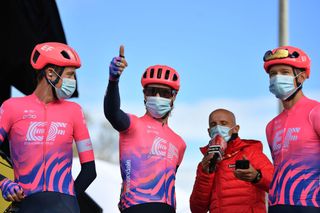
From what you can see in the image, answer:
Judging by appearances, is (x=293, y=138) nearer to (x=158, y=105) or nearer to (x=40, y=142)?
(x=158, y=105)

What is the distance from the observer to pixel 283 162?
Answer: 20.0 ft

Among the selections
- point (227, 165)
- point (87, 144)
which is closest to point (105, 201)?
point (227, 165)

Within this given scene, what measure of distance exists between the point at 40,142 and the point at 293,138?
231 centimetres

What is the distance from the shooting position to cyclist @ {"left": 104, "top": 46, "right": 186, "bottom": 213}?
631 cm

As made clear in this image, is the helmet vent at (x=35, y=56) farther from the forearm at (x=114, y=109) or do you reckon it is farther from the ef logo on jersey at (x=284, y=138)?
the ef logo on jersey at (x=284, y=138)

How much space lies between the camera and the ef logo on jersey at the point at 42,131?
5.59 m

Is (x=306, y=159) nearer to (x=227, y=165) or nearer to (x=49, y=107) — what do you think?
(x=227, y=165)

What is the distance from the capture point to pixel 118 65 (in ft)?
A: 18.9

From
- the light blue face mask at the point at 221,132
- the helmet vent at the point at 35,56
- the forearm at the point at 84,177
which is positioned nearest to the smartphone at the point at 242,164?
the light blue face mask at the point at 221,132

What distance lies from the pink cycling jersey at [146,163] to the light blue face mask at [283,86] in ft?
3.94

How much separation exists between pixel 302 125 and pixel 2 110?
2718 mm

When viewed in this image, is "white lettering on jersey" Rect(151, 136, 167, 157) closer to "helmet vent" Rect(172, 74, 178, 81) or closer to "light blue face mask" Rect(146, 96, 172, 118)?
"light blue face mask" Rect(146, 96, 172, 118)

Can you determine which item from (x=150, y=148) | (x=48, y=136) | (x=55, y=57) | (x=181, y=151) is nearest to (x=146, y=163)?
(x=150, y=148)

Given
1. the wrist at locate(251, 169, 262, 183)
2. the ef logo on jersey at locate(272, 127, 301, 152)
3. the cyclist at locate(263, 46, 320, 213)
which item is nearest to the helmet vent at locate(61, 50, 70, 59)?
the cyclist at locate(263, 46, 320, 213)
